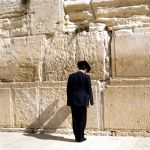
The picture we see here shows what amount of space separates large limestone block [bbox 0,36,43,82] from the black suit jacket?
1.36m

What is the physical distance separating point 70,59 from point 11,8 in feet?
5.94

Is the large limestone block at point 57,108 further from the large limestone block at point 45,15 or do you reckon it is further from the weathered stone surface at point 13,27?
the weathered stone surface at point 13,27

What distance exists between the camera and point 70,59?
7.55m

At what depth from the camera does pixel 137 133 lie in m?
6.99

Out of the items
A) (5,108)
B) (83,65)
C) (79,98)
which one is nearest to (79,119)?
(79,98)

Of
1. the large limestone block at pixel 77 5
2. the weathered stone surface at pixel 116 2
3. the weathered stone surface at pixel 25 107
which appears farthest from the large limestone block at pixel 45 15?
the weathered stone surface at pixel 25 107

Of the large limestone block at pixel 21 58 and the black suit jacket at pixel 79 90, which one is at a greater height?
the large limestone block at pixel 21 58

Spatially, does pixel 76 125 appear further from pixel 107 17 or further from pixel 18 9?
pixel 18 9

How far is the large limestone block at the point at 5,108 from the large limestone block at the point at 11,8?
1.62 metres

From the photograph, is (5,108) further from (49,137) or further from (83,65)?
(83,65)

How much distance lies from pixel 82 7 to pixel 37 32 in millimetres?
1061

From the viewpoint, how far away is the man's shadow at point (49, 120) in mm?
7504

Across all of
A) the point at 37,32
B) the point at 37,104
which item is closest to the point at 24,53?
the point at 37,32

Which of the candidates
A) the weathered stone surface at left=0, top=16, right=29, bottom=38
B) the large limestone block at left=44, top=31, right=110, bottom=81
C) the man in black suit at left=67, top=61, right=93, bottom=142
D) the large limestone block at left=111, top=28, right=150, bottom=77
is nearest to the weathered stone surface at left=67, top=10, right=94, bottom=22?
the large limestone block at left=44, top=31, right=110, bottom=81
